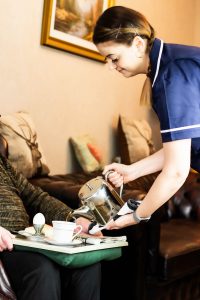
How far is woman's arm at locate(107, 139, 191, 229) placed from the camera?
52.8 inches

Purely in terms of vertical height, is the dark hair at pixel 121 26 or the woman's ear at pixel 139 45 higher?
the dark hair at pixel 121 26

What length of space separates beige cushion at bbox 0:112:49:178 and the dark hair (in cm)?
105

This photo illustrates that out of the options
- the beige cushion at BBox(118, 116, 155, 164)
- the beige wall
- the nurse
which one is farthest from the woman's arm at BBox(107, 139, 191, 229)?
the beige cushion at BBox(118, 116, 155, 164)

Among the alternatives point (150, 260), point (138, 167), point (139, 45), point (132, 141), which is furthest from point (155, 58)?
point (132, 141)

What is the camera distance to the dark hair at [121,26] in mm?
1388

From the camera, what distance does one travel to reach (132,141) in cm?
333

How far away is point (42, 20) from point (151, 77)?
1.54m

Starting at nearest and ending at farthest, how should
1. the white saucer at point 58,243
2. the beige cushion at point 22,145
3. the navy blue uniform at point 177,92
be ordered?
1. the navy blue uniform at point 177,92
2. the white saucer at point 58,243
3. the beige cushion at point 22,145

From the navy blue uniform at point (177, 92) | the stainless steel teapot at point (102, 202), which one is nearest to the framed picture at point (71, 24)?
the stainless steel teapot at point (102, 202)

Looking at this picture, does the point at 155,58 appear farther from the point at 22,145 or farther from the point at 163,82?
the point at 22,145

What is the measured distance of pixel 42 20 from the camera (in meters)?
2.80

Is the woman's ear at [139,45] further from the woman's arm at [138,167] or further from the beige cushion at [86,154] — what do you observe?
the beige cushion at [86,154]

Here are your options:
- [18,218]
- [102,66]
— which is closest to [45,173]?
[18,218]

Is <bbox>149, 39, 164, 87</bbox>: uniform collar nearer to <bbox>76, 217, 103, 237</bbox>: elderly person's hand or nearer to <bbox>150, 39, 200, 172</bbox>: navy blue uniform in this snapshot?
<bbox>150, 39, 200, 172</bbox>: navy blue uniform
